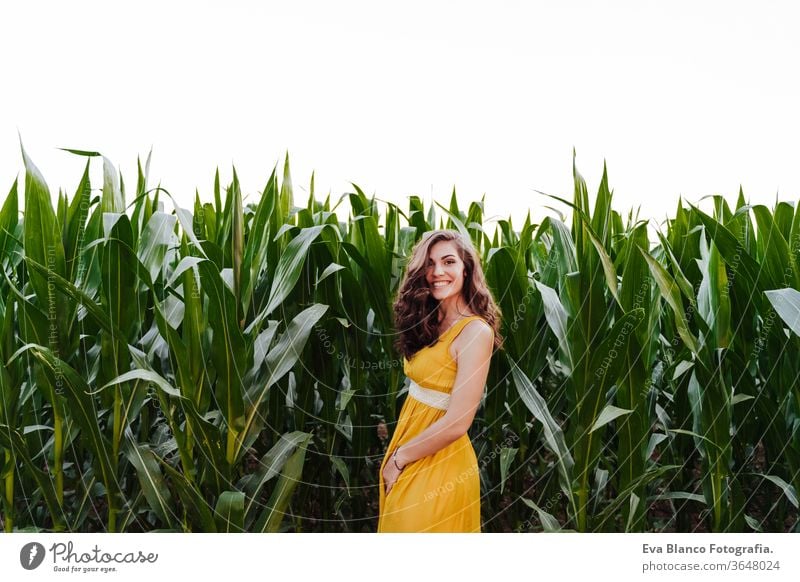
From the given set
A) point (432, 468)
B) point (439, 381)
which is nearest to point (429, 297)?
point (439, 381)

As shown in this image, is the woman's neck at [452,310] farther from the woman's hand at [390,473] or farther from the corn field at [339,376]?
the woman's hand at [390,473]

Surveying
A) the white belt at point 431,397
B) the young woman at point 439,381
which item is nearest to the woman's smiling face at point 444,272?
the young woman at point 439,381

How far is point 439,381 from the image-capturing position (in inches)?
51.1

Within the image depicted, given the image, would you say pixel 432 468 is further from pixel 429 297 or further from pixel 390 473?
pixel 429 297

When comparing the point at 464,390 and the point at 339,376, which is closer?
the point at 464,390

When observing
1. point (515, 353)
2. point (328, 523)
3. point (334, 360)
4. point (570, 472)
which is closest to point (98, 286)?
point (334, 360)

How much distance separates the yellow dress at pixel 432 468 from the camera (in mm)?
1303

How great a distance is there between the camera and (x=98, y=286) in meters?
1.38

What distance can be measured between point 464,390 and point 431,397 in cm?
7

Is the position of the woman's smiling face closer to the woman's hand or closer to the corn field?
the corn field

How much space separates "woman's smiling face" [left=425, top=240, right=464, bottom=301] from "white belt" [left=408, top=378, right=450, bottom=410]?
0.61ft

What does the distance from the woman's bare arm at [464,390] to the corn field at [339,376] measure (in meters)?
0.07

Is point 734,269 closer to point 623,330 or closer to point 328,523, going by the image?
point 623,330

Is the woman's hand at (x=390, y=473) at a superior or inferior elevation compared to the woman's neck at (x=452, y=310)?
inferior
